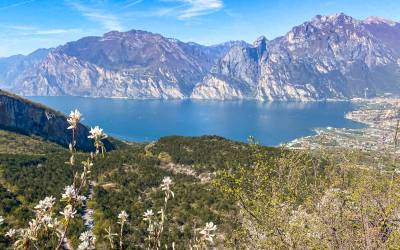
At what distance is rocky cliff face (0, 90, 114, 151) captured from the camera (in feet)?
584

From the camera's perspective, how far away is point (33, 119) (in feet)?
614

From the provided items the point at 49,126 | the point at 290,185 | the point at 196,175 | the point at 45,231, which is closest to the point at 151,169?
the point at 196,175

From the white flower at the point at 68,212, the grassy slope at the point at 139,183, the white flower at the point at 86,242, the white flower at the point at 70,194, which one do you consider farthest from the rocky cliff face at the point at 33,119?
the white flower at the point at 68,212

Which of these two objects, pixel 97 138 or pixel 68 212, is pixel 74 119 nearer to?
pixel 97 138

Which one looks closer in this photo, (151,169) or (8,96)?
(151,169)

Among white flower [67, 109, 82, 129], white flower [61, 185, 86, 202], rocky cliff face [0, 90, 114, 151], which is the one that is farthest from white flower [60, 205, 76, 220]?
rocky cliff face [0, 90, 114, 151]

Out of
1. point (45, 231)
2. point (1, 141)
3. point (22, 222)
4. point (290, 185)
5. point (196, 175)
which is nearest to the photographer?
point (45, 231)

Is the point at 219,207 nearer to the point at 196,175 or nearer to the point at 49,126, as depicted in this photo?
the point at 196,175

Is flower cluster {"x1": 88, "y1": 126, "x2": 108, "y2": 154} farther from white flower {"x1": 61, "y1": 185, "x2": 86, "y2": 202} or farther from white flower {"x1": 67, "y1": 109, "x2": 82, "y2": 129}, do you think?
white flower {"x1": 61, "y1": 185, "x2": 86, "y2": 202}

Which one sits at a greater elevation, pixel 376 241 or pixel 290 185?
pixel 290 185

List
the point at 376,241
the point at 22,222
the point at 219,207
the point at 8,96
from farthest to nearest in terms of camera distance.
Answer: the point at 8,96, the point at 219,207, the point at 22,222, the point at 376,241

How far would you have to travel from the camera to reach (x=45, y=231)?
9.01m

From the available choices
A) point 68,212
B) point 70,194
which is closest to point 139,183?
point 70,194

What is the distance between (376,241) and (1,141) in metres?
124
